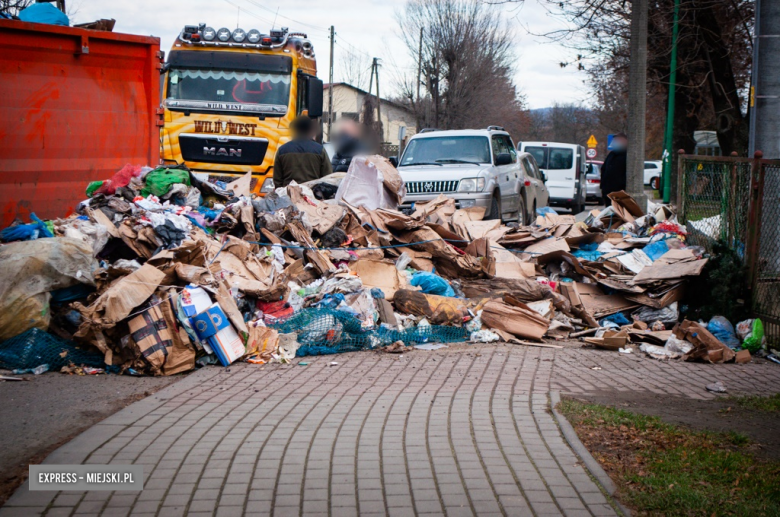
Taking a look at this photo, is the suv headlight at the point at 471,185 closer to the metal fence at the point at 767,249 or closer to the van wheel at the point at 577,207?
the metal fence at the point at 767,249

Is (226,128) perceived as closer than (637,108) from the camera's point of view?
Yes

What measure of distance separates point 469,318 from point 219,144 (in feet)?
24.4

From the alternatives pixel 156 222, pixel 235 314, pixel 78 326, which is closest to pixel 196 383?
pixel 235 314

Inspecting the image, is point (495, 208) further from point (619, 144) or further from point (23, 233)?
point (23, 233)

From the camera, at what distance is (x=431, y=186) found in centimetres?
1288

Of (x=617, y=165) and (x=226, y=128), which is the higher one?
(x=226, y=128)

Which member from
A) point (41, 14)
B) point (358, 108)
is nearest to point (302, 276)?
point (41, 14)

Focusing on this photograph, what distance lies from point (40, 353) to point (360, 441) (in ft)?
10.5

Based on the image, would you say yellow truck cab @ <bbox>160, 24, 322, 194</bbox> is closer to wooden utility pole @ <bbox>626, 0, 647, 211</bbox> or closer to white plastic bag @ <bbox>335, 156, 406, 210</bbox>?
white plastic bag @ <bbox>335, 156, 406, 210</bbox>

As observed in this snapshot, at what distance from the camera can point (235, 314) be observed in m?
6.64

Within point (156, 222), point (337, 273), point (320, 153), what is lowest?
point (337, 273)

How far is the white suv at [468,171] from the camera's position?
12.8 metres

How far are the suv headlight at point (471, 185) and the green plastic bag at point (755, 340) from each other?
6042mm

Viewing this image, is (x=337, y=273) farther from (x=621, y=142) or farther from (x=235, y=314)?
(x=621, y=142)
